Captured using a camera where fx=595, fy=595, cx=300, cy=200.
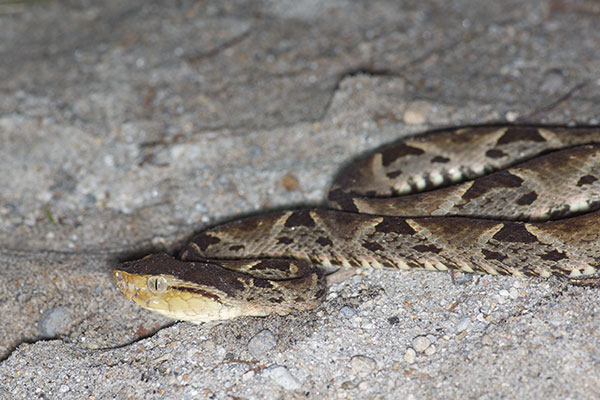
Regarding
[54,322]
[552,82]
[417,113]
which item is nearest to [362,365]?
[54,322]

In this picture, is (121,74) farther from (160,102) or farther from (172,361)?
(172,361)

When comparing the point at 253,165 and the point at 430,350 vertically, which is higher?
the point at 430,350

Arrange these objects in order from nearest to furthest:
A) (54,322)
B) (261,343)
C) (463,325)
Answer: (463,325) < (261,343) < (54,322)

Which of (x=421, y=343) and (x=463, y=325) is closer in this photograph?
(x=421, y=343)

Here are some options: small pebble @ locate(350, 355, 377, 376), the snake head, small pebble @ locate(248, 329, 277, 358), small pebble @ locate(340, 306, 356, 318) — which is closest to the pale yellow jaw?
the snake head

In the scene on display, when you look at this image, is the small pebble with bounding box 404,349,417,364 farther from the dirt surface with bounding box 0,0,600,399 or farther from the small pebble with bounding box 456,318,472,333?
the small pebble with bounding box 456,318,472,333

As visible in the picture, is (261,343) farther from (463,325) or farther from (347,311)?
(463,325)

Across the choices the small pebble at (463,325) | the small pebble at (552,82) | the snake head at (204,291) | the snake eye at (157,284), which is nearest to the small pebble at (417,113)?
the small pebble at (552,82)
